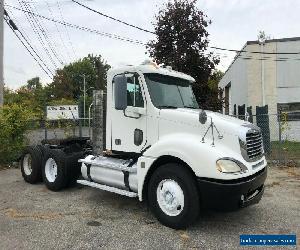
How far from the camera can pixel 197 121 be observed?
634 cm

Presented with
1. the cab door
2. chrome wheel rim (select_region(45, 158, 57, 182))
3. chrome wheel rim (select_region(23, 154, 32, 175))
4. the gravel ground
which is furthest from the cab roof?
chrome wheel rim (select_region(23, 154, 32, 175))

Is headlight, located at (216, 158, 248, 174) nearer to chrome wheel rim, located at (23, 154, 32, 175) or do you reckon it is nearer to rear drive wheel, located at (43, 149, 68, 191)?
rear drive wheel, located at (43, 149, 68, 191)

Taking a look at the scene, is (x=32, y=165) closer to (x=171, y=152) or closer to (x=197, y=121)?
(x=171, y=152)

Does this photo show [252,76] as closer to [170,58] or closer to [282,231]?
[170,58]

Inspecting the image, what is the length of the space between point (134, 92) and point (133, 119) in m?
0.50

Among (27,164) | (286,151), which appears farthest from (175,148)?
(286,151)

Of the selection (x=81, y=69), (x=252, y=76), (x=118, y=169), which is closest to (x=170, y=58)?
(x=252, y=76)

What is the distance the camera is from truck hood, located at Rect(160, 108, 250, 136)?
20.1ft

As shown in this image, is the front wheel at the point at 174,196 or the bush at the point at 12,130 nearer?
the front wheel at the point at 174,196

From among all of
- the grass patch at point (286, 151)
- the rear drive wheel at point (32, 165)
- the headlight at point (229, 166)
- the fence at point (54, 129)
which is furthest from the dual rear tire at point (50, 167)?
the grass patch at point (286, 151)

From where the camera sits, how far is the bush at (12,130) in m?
12.8

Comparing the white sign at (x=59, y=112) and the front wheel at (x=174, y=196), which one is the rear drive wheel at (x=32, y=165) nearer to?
the front wheel at (x=174, y=196)

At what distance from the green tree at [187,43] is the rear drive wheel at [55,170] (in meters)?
8.51

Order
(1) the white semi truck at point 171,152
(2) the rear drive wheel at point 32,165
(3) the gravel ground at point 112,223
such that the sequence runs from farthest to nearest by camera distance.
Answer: (2) the rear drive wheel at point 32,165 < (1) the white semi truck at point 171,152 < (3) the gravel ground at point 112,223
